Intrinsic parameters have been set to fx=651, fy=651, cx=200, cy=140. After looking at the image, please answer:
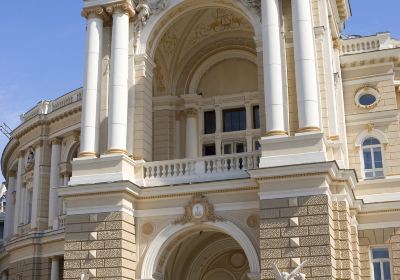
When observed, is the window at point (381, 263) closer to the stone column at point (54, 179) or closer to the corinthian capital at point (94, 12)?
the corinthian capital at point (94, 12)

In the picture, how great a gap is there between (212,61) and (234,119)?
286 centimetres

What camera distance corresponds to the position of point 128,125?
2448cm

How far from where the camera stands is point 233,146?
2905cm

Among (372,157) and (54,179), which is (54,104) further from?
(372,157)

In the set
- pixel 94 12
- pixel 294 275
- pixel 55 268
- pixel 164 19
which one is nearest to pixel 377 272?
pixel 294 275

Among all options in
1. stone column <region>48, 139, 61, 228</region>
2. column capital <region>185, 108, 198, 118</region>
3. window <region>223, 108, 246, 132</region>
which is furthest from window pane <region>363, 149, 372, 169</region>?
stone column <region>48, 139, 61, 228</region>

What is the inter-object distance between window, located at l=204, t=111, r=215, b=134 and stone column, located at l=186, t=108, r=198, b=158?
709 mm

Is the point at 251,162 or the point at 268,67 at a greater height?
the point at 268,67

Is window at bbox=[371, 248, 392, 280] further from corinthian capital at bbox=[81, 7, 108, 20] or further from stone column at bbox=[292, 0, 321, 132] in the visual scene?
corinthian capital at bbox=[81, 7, 108, 20]

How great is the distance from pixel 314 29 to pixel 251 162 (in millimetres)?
5472

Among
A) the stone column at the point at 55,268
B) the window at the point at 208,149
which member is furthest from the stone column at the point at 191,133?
the stone column at the point at 55,268

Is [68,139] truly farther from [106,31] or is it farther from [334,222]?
[334,222]

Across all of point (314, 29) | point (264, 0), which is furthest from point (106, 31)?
point (314, 29)

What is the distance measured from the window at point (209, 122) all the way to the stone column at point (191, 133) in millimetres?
709
